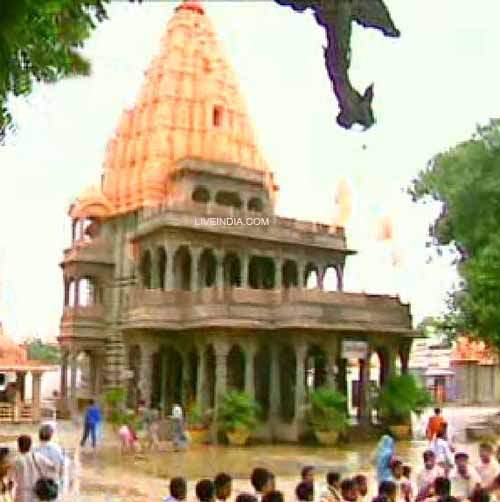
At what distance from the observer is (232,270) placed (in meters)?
29.2

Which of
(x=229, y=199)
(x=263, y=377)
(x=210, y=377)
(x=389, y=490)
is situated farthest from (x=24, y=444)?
(x=229, y=199)

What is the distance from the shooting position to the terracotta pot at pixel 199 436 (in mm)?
22984

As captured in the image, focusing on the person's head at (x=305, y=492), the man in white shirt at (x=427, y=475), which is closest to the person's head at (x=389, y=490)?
the person's head at (x=305, y=492)

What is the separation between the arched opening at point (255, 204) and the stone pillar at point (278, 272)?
2.83m

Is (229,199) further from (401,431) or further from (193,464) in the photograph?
(193,464)

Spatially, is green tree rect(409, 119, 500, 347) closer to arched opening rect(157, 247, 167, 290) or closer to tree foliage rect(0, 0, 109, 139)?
arched opening rect(157, 247, 167, 290)

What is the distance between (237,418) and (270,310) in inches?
125

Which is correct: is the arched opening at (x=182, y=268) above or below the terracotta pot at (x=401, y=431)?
above

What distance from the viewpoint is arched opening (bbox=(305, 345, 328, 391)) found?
83.4ft

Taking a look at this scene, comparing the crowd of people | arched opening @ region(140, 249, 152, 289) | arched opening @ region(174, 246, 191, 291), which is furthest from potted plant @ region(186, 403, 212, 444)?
the crowd of people

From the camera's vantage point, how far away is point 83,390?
32500 mm

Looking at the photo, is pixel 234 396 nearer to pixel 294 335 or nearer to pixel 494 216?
pixel 294 335

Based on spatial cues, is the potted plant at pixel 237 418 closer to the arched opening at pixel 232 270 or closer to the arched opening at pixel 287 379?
the arched opening at pixel 287 379

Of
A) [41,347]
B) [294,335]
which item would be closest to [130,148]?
[294,335]
